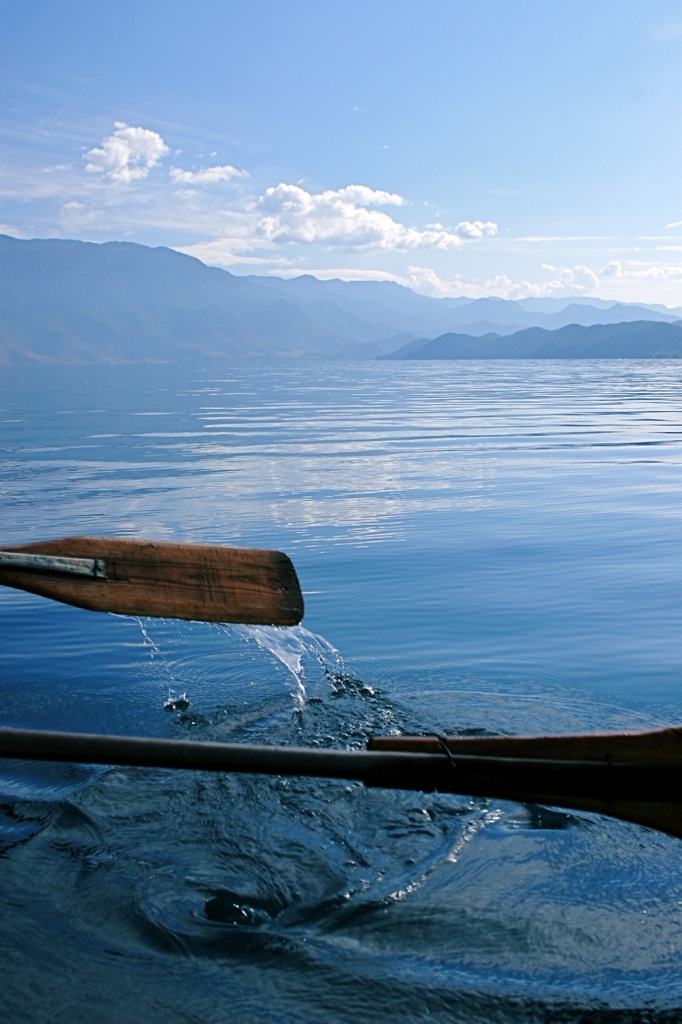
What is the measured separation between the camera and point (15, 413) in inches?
1948

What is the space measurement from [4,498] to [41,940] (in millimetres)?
16669

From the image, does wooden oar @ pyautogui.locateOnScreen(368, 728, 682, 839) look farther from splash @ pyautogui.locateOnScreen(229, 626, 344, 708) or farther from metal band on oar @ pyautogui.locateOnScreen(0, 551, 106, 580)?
splash @ pyautogui.locateOnScreen(229, 626, 344, 708)

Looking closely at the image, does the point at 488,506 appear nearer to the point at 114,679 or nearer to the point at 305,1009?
the point at 114,679

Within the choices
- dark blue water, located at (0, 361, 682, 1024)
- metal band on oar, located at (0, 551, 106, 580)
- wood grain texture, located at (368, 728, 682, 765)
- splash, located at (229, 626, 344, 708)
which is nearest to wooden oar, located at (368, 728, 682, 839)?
wood grain texture, located at (368, 728, 682, 765)

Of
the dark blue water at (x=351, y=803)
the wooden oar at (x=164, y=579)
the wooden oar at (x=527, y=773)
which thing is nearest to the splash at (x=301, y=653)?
the dark blue water at (x=351, y=803)

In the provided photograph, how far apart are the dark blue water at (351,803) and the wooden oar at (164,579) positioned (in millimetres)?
1714

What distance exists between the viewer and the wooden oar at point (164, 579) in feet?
14.8

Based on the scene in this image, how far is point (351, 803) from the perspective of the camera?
6.22 m

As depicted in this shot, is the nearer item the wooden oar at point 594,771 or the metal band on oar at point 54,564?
the wooden oar at point 594,771

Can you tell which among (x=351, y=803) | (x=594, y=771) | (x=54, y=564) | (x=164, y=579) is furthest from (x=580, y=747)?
(x=351, y=803)

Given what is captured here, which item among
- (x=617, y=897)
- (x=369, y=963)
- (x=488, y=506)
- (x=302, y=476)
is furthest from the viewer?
(x=302, y=476)

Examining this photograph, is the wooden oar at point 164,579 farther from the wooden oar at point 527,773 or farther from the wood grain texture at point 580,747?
the wood grain texture at point 580,747

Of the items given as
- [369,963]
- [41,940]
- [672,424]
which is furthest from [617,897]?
[672,424]

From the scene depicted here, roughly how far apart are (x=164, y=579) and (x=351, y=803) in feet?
8.33
